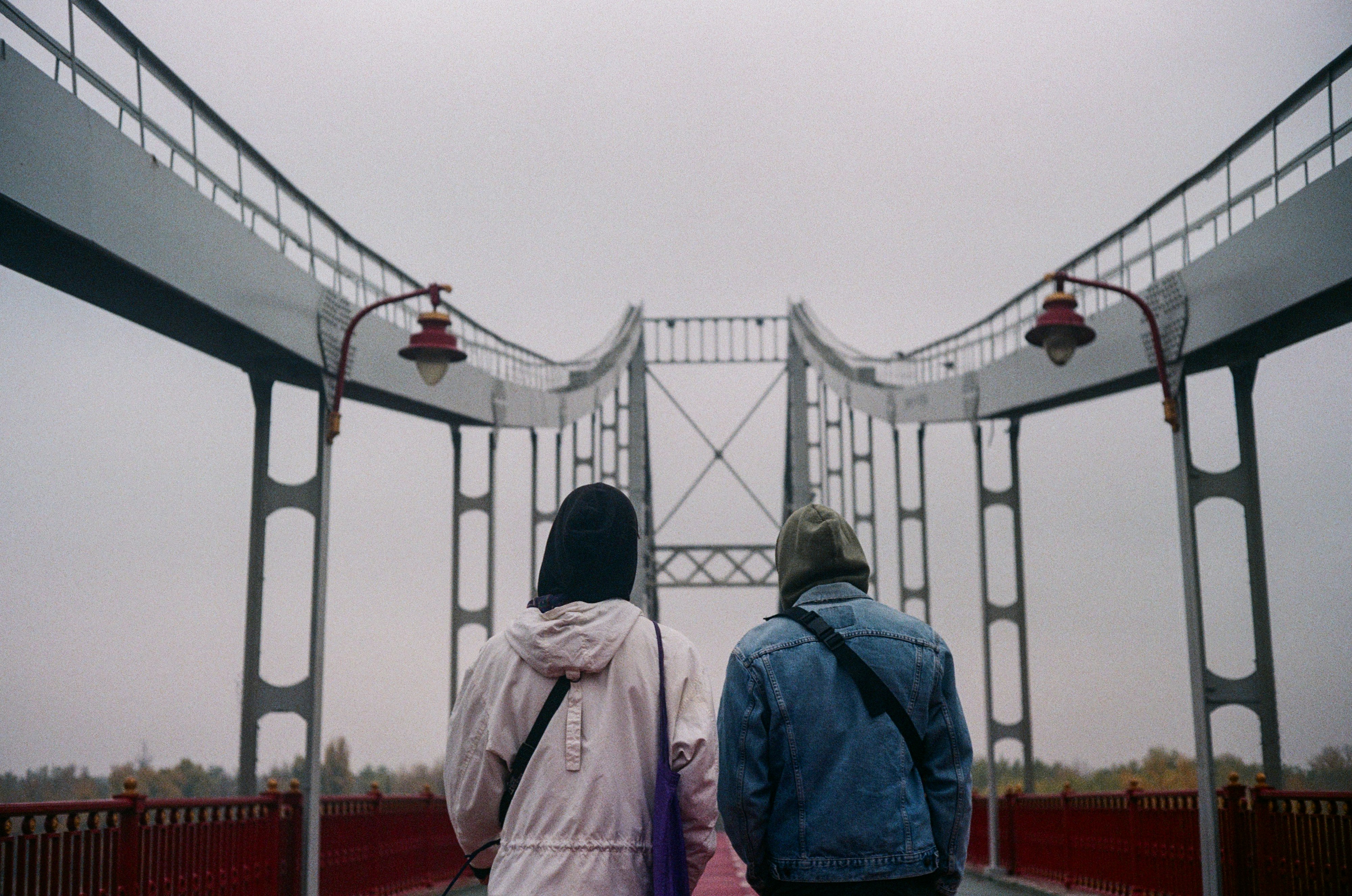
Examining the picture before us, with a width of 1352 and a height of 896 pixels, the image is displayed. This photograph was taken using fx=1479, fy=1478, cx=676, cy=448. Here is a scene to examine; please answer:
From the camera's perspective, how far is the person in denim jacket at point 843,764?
3.54 meters

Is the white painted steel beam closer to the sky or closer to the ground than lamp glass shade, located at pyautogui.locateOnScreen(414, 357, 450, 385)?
closer to the sky

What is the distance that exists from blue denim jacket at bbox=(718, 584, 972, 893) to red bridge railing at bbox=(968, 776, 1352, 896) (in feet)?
17.3

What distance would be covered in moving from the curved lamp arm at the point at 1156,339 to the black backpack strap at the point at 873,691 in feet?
24.6

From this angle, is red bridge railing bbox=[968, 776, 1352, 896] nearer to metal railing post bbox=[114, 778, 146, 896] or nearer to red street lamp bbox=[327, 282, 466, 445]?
red street lamp bbox=[327, 282, 466, 445]

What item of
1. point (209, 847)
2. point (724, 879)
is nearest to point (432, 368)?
point (209, 847)

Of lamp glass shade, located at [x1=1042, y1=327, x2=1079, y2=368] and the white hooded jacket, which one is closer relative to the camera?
the white hooded jacket

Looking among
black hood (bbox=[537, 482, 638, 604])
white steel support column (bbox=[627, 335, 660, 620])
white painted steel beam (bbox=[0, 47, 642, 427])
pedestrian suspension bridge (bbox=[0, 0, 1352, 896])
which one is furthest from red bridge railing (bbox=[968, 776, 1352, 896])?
white steel support column (bbox=[627, 335, 660, 620])

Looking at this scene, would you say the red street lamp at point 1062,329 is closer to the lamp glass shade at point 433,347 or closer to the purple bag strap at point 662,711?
the lamp glass shade at point 433,347

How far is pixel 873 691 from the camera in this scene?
3.65 meters

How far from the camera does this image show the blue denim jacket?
3.54 metres

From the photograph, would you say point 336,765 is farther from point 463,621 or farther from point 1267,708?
point 1267,708

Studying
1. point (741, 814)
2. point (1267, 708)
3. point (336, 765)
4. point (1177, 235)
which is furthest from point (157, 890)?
point (336, 765)

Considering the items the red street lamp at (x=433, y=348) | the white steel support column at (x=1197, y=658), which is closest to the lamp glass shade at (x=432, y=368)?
the red street lamp at (x=433, y=348)

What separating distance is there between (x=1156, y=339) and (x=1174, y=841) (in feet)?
12.4
